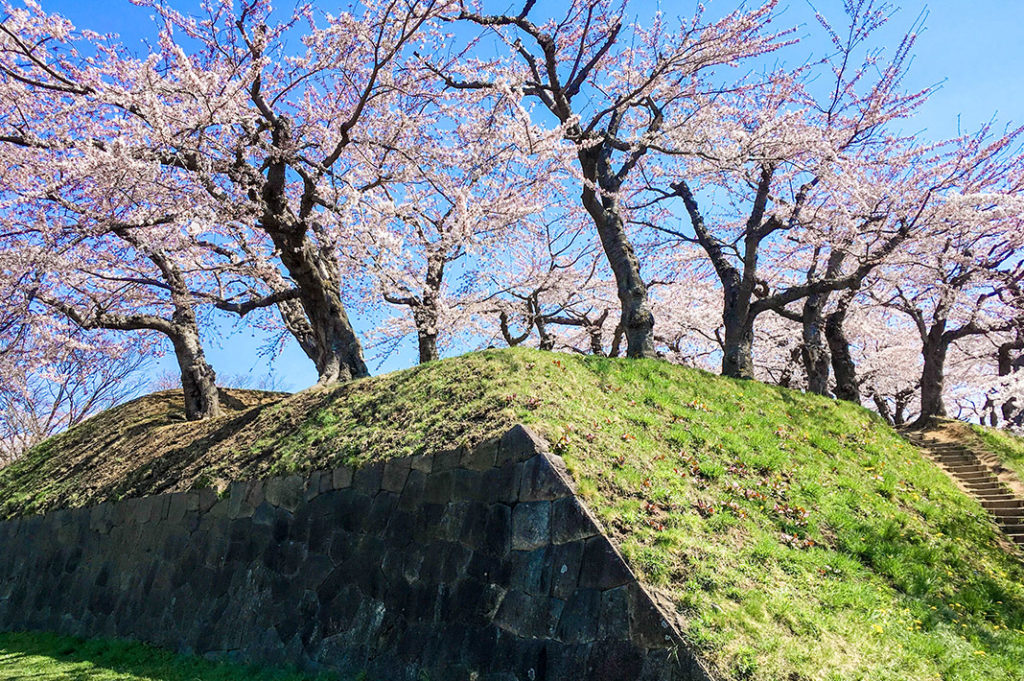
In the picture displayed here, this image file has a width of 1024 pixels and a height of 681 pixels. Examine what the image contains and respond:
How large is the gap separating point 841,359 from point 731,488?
Answer: 30.7 feet

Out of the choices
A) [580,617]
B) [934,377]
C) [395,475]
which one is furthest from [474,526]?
[934,377]

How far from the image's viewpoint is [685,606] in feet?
16.3

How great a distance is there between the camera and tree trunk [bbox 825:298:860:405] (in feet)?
48.3

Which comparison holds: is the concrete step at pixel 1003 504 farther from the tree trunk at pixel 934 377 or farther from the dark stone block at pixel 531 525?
the dark stone block at pixel 531 525

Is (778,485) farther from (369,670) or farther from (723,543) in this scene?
(369,670)

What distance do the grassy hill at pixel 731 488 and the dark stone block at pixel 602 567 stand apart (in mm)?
129

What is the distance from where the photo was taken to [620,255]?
11828mm

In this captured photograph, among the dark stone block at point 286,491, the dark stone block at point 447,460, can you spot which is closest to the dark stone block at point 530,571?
the dark stone block at point 447,460

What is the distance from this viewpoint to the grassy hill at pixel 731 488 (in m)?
5.13

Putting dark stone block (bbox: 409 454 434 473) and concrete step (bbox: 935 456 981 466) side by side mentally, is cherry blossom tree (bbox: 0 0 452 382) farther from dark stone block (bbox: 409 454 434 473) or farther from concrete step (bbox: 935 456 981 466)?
concrete step (bbox: 935 456 981 466)

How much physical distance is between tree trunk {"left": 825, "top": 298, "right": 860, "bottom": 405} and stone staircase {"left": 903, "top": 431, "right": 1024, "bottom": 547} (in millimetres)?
1376

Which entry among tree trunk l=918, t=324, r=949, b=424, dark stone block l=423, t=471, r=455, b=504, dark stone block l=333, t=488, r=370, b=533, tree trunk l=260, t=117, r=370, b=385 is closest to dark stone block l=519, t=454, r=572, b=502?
dark stone block l=423, t=471, r=455, b=504

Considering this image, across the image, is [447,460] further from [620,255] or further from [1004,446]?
[1004,446]

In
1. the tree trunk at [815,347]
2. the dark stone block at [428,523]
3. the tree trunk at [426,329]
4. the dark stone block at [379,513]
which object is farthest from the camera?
the tree trunk at [815,347]
